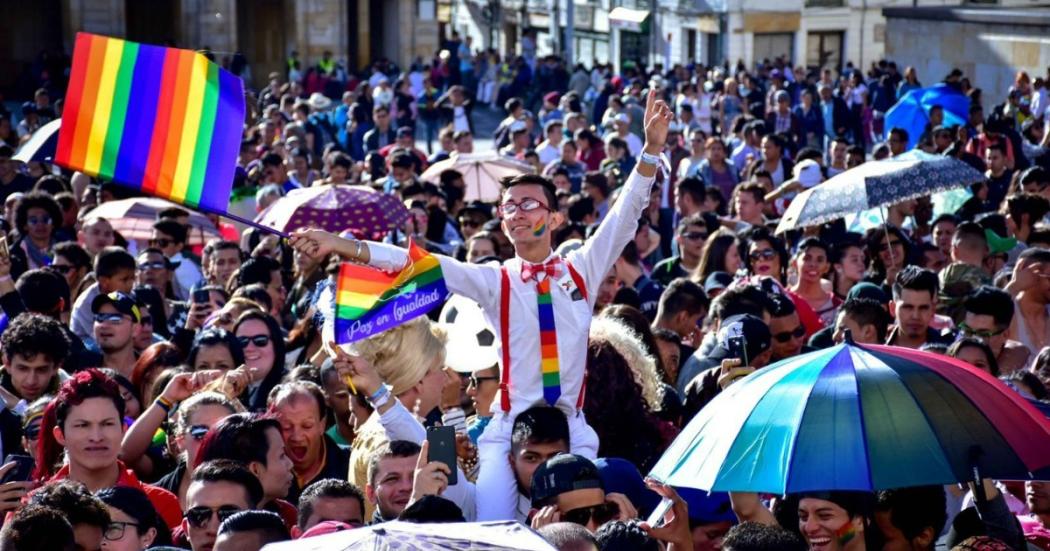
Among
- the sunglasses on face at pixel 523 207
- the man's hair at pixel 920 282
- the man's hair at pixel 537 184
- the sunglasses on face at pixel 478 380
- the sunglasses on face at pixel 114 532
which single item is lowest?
the sunglasses on face at pixel 114 532

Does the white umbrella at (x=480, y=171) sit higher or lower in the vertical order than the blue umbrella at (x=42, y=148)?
lower

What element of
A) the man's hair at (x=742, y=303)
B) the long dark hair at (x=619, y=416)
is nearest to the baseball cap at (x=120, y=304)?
the man's hair at (x=742, y=303)

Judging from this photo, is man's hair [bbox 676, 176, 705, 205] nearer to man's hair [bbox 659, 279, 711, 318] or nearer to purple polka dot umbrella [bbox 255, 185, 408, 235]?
purple polka dot umbrella [bbox 255, 185, 408, 235]

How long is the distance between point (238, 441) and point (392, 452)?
0.66 meters

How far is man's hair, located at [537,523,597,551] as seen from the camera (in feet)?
14.4

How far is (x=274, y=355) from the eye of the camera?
805 centimetres

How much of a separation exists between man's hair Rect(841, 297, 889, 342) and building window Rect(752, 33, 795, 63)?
144 ft

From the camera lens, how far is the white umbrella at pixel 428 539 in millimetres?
3637

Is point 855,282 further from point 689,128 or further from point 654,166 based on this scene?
point 689,128

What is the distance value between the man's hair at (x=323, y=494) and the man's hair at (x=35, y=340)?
8.45 feet

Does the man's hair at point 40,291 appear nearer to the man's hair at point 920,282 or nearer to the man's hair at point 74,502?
the man's hair at point 74,502

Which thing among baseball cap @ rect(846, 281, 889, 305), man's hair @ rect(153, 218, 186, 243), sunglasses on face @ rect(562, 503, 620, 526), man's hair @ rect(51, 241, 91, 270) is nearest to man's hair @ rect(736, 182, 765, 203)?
baseball cap @ rect(846, 281, 889, 305)

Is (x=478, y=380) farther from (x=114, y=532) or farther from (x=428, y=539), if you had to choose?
(x=428, y=539)

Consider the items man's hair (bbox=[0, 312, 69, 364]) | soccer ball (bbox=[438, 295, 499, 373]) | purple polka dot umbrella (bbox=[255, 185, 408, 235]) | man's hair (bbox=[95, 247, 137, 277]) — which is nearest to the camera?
soccer ball (bbox=[438, 295, 499, 373])
